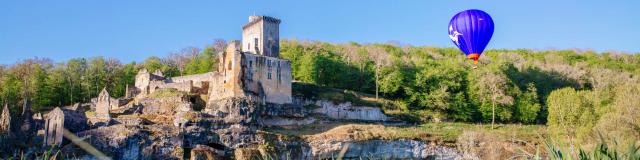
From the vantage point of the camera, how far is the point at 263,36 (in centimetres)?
6091

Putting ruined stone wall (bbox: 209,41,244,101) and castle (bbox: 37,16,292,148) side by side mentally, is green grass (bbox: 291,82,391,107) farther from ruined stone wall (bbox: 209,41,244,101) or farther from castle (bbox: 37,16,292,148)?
ruined stone wall (bbox: 209,41,244,101)

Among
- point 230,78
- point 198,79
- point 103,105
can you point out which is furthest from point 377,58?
point 103,105

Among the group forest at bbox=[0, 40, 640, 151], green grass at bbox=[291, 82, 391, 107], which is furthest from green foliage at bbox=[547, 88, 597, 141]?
green grass at bbox=[291, 82, 391, 107]

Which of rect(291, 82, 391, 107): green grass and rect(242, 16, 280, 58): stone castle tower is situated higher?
rect(242, 16, 280, 58): stone castle tower

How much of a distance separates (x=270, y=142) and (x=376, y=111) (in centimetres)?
1610

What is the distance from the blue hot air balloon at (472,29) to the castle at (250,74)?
25.7m

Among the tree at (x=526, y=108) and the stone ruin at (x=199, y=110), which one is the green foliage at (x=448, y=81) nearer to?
the tree at (x=526, y=108)

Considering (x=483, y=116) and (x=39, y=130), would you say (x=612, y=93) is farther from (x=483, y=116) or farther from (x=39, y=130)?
(x=39, y=130)

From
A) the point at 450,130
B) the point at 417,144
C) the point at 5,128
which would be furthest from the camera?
the point at 450,130

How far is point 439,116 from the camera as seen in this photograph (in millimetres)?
68250

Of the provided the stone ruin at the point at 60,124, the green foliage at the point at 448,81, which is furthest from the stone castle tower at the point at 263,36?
the stone ruin at the point at 60,124

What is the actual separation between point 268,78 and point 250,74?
1.63 m

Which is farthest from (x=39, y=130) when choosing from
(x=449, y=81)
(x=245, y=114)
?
(x=449, y=81)

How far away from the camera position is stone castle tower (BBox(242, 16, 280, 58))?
200 feet
